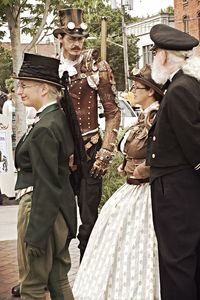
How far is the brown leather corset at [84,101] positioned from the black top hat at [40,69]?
0.82m

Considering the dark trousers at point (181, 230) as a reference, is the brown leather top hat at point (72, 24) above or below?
above

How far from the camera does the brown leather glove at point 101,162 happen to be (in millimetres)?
4660

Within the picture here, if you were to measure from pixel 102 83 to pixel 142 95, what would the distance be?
0.39 metres

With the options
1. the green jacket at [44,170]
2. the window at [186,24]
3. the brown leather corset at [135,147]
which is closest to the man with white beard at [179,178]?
the green jacket at [44,170]

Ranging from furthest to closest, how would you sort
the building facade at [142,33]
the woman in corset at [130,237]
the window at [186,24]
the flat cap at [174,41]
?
1. the building facade at [142,33]
2. the window at [186,24]
3. the woman in corset at [130,237]
4. the flat cap at [174,41]

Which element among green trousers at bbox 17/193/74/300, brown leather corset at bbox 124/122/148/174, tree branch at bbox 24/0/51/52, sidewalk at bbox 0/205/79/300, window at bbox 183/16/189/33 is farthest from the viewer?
window at bbox 183/16/189/33

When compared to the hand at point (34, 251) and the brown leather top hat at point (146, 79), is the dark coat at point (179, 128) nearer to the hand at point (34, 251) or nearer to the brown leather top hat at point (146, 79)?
the hand at point (34, 251)

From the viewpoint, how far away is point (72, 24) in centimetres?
473

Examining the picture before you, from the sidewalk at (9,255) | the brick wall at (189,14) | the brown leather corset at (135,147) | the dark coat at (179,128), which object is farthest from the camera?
the brick wall at (189,14)

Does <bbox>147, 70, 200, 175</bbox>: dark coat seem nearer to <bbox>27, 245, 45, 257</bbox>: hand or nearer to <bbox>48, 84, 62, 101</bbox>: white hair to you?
<bbox>48, 84, 62, 101</bbox>: white hair

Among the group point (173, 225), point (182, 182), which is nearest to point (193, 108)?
point (182, 182)

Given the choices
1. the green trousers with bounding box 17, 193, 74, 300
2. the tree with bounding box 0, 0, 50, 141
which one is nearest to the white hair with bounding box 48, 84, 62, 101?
the green trousers with bounding box 17, 193, 74, 300

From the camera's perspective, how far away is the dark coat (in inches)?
130

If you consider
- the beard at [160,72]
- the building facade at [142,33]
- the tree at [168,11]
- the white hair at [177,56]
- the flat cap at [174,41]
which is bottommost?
the building facade at [142,33]
